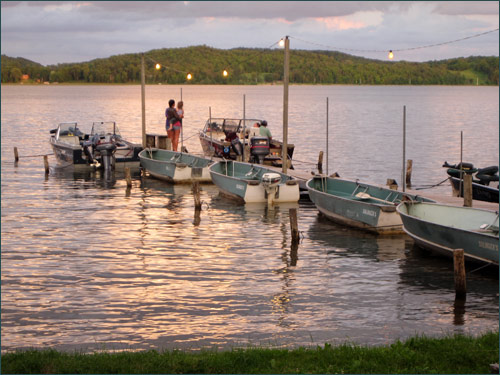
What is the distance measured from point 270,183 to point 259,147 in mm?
5869

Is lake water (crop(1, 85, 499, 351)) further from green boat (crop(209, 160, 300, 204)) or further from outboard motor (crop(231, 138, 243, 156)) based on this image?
outboard motor (crop(231, 138, 243, 156))

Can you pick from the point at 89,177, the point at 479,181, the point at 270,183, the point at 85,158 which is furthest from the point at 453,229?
the point at 85,158

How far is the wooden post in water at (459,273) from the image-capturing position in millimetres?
14509

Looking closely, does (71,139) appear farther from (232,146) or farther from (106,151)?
(232,146)

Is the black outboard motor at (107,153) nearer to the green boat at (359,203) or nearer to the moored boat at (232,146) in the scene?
the moored boat at (232,146)

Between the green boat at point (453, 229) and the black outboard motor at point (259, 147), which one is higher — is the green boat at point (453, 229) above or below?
below

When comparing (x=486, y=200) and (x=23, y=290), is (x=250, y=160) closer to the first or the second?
(x=486, y=200)

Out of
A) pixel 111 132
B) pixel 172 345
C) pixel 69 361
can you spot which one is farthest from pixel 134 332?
pixel 111 132

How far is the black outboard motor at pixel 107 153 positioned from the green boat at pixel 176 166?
4.84ft

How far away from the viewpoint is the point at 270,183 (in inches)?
1065

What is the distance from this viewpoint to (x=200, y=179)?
111ft

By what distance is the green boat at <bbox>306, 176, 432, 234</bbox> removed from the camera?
72.1ft

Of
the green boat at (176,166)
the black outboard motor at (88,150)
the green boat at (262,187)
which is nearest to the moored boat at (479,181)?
the green boat at (262,187)

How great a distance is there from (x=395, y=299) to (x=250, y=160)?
18776 millimetres
